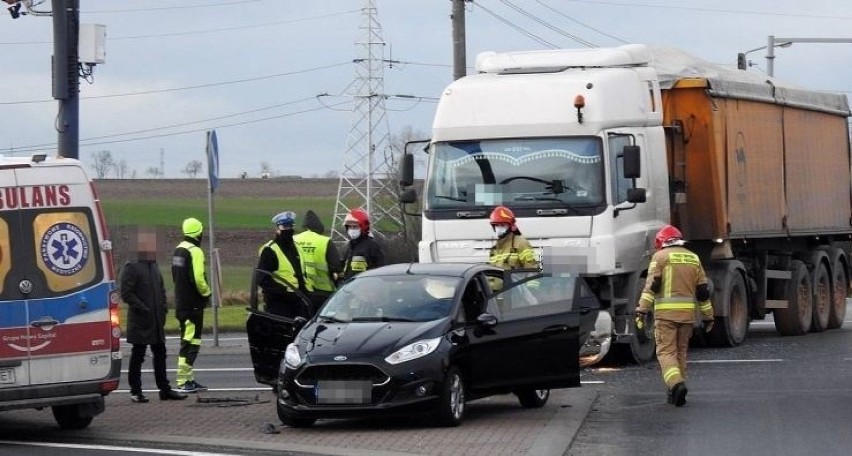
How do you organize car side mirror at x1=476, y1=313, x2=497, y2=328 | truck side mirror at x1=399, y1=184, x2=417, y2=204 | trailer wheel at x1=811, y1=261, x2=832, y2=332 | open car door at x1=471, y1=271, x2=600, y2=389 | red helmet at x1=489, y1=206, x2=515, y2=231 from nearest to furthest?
car side mirror at x1=476, y1=313, x2=497, y2=328 < open car door at x1=471, y1=271, x2=600, y2=389 < red helmet at x1=489, y1=206, x2=515, y2=231 < truck side mirror at x1=399, y1=184, x2=417, y2=204 < trailer wheel at x1=811, y1=261, x2=832, y2=332

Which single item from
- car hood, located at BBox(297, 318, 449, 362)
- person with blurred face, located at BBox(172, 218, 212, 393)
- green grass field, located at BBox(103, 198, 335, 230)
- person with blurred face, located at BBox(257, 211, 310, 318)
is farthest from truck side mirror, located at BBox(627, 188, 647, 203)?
green grass field, located at BBox(103, 198, 335, 230)

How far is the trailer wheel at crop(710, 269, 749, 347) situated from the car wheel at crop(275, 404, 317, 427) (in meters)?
9.28

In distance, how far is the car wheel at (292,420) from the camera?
13.6 m

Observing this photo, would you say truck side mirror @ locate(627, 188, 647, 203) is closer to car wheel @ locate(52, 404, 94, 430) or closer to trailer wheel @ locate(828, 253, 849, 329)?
car wheel @ locate(52, 404, 94, 430)

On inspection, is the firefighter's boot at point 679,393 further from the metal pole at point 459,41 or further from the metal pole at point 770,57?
the metal pole at point 770,57

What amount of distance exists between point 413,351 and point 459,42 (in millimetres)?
16432

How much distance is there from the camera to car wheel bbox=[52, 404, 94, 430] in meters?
13.9

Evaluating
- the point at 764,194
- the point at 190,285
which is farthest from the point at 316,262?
the point at 764,194

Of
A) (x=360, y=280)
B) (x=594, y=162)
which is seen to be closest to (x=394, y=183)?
(x=594, y=162)

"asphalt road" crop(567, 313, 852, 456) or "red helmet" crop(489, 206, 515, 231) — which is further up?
"red helmet" crop(489, 206, 515, 231)

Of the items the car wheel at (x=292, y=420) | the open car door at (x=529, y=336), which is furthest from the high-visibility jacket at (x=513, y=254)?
the car wheel at (x=292, y=420)

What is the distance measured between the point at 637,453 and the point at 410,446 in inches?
69.3

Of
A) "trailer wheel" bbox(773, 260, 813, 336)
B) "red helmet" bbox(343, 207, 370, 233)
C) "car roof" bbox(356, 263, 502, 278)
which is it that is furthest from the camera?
"trailer wheel" bbox(773, 260, 813, 336)

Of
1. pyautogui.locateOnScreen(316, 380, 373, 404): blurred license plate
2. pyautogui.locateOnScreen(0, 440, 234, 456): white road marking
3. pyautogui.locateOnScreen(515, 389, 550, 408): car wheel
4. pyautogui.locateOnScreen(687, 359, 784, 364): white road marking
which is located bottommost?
pyautogui.locateOnScreen(687, 359, 784, 364): white road marking
